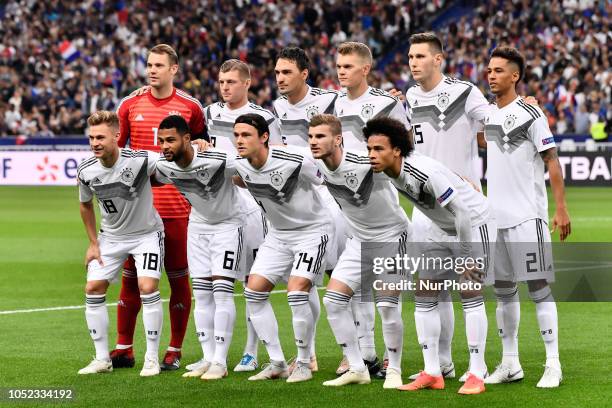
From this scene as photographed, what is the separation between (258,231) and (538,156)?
244cm

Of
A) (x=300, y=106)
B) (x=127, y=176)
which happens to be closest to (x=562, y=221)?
(x=300, y=106)

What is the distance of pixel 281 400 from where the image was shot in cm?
805

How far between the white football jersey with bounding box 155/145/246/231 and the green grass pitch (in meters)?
1.23

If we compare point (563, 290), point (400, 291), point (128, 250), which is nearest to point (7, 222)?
point (563, 290)

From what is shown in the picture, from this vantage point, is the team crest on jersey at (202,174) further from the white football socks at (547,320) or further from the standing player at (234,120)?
the white football socks at (547,320)

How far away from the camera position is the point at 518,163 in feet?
28.3

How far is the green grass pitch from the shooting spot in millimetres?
8055

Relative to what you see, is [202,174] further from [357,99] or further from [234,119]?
[357,99]

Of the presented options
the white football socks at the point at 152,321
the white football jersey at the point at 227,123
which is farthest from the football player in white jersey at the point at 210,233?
the white football jersey at the point at 227,123

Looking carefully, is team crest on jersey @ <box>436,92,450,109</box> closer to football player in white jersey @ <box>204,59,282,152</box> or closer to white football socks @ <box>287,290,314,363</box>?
football player in white jersey @ <box>204,59,282,152</box>

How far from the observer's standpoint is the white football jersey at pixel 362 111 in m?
9.52

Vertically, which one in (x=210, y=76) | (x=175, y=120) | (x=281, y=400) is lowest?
(x=281, y=400)

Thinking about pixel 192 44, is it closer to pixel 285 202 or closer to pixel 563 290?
pixel 563 290

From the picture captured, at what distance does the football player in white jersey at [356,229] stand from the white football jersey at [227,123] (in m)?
1.17
